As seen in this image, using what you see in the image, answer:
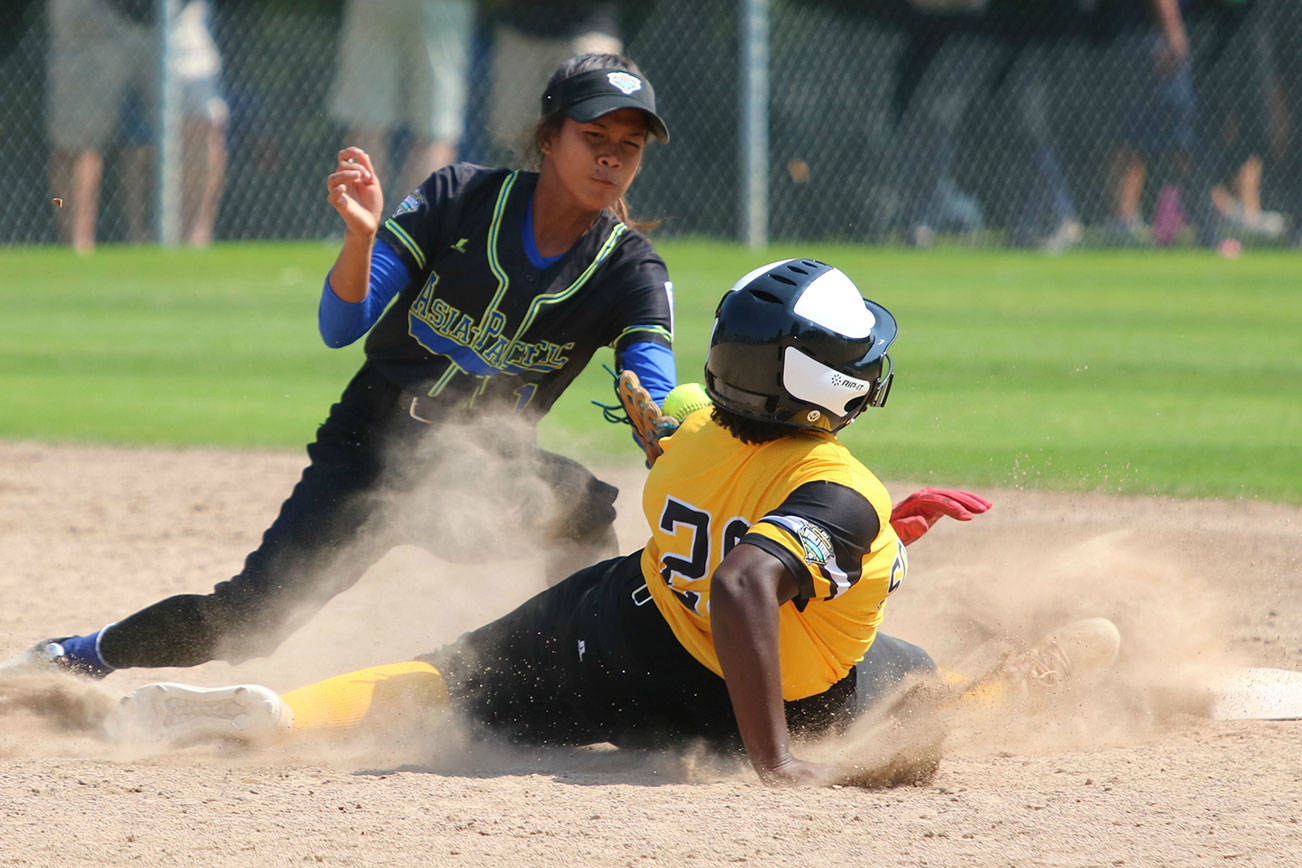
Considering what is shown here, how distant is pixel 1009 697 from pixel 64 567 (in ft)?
11.0

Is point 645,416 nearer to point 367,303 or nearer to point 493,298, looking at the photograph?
point 493,298

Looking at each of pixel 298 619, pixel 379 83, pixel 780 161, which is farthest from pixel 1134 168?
pixel 298 619

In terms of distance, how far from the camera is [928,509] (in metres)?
3.49

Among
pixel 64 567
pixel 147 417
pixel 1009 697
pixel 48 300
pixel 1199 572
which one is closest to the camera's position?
pixel 1009 697

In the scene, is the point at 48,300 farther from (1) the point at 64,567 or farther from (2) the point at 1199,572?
(2) the point at 1199,572

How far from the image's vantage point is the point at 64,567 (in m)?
5.59

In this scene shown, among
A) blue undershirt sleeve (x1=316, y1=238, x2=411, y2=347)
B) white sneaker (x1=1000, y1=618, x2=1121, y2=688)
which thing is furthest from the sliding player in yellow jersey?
blue undershirt sleeve (x1=316, y1=238, x2=411, y2=347)

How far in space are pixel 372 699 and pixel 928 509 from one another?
4.20 feet

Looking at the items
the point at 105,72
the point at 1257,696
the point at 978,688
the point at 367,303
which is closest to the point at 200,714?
the point at 367,303

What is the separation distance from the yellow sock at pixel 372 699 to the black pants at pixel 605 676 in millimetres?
55

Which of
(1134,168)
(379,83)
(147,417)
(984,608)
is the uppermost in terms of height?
(1134,168)

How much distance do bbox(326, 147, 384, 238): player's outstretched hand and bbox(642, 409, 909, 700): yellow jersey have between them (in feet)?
3.08

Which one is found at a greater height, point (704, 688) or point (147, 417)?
point (147, 417)

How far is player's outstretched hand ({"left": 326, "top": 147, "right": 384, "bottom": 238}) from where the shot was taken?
3.78 meters
